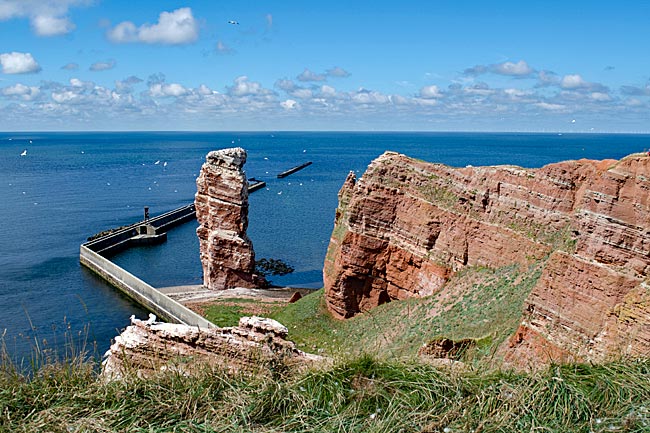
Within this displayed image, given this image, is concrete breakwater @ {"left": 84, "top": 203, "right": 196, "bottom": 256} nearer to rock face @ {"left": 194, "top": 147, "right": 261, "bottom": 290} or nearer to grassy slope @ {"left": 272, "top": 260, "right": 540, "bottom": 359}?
rock face @ {"left": 194, "top": 147, "right": 261, "bottom": 290}

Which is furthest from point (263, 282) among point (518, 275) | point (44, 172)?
point (44, 172)

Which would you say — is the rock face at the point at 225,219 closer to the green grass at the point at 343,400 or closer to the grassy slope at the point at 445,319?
the grassy slope at the point at 445,319

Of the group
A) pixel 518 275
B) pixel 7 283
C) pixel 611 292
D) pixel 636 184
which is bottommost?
pixel 7 283

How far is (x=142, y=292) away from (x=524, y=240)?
30.5m

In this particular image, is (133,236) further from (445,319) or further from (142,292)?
(445,319)

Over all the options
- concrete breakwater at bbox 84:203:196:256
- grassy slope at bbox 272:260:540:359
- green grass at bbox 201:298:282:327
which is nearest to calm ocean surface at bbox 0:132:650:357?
concrete breakwater at bbox 84:203:196:256

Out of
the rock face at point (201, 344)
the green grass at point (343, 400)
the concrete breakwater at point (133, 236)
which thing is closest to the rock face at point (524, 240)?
the green grass at point (343, 400)

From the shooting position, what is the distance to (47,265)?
56125 mm

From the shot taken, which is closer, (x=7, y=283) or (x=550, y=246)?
(x=550, y=246)

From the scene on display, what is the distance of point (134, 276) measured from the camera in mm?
49250

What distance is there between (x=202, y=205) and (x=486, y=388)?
3837 cm

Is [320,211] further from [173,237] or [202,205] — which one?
[202,205]

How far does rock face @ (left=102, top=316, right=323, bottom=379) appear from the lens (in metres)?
11.0

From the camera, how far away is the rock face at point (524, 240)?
51.0 ft
